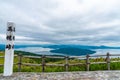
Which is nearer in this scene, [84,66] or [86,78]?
[86,78]

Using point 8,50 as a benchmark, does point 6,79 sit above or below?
below

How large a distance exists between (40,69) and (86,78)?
18.4 ft

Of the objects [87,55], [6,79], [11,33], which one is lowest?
[6,79]

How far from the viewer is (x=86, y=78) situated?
45.9ft

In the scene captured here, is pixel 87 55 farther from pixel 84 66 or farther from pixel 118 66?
pixel 118 66

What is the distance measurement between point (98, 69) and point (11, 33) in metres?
7.47

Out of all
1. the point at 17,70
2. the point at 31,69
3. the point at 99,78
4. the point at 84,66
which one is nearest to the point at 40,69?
the point at 31,69

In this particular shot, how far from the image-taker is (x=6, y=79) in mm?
13859

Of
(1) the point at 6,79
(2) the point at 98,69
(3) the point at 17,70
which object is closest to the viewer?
(1) the point at 6,79

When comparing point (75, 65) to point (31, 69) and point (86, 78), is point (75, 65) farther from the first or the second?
point (86, 78)

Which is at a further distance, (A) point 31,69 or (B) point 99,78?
(A) point 31,69

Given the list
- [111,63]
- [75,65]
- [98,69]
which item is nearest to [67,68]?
[75,65]

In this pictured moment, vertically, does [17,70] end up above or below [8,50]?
below

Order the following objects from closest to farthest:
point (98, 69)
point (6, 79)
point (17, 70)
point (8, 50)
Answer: point (6, 79), point (8, 50), point (17, 70), point (98, 69)
